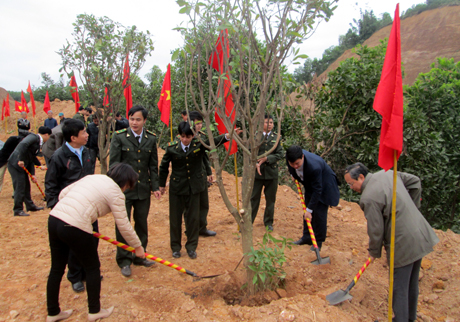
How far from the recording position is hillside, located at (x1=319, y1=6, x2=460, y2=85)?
31938 millimetres

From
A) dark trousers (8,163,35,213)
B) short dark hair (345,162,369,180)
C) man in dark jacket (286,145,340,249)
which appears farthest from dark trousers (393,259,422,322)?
dark trousers (8,163,35,213)

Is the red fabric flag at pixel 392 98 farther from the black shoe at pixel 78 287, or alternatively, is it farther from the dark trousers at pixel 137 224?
the black shoe at pixel 78 287

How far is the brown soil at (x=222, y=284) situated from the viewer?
2.64m

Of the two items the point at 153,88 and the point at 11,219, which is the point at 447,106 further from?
the point at 153,88

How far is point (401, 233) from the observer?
8.35 feet

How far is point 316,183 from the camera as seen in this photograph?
378 centimetres

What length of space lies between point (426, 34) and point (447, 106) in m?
37.0

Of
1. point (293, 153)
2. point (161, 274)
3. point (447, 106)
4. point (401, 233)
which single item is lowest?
point (161, 274)

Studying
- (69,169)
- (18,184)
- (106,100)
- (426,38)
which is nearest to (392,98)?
(69,169)

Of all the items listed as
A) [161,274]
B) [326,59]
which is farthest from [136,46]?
[326,59]

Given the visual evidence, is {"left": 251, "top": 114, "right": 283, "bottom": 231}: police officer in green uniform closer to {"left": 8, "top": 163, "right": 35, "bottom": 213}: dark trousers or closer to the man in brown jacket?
the man in brown jacket

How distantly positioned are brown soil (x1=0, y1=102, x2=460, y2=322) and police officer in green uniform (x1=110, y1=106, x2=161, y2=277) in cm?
22

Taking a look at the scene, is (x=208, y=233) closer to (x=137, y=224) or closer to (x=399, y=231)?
(x=137, y=224)

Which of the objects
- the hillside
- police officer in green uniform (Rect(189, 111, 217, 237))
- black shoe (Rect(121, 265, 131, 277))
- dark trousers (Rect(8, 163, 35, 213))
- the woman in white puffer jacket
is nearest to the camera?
the woman in white puffer jacket
